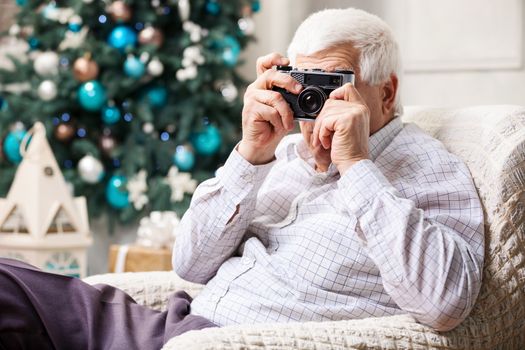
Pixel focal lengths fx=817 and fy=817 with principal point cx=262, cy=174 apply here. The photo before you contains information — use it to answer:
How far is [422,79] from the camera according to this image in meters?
3.27

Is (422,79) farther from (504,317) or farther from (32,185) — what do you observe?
(504,317)

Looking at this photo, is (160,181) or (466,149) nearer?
(466,149)

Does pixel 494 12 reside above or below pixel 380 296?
above

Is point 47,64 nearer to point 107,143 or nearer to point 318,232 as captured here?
point 107,143

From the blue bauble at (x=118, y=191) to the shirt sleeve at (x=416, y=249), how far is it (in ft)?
7.65

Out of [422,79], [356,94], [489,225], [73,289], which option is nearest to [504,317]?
[489,225]

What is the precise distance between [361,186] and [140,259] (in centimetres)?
175

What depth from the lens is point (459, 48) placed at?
3.10m

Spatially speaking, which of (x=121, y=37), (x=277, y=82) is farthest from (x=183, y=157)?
(x=277, y=82)

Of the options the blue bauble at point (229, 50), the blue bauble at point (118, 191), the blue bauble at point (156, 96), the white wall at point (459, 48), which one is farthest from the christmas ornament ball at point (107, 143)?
the white wall at point (459, 48)

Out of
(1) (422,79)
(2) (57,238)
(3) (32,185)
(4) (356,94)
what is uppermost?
(4) (356,94)

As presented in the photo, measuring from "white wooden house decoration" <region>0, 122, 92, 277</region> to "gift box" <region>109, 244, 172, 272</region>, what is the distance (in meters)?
0.18

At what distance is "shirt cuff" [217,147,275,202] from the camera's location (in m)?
1.58

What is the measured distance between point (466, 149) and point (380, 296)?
1.15 feet
